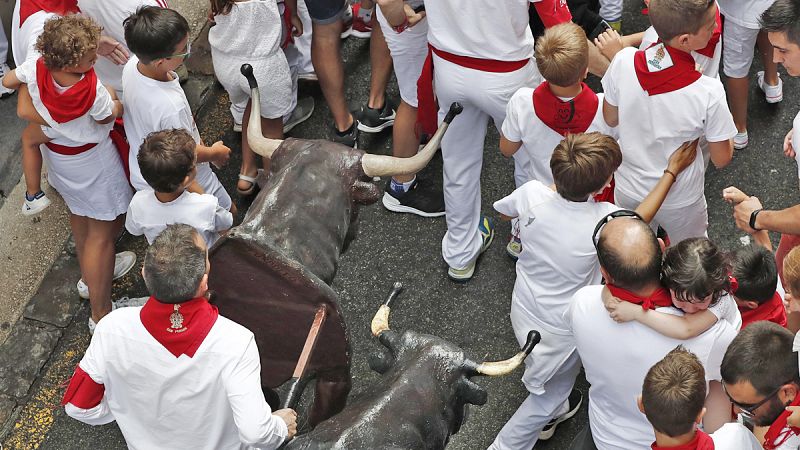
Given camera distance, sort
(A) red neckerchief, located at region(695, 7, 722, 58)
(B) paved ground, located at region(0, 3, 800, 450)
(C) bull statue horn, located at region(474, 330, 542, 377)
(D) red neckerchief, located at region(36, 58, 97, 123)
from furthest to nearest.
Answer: (B) paved ground, located at region(0, 3, 800, 450) < (D) red neckerchief, located at region(36, 58, 97, 123) < (A) red neckerchief, located at region(695, 7, 722, 58) < (C) bull statue horn, located at region(474, 330, 542, 377)

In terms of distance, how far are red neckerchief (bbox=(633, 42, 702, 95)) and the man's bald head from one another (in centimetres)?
90

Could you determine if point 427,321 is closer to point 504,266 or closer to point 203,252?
point 504,266

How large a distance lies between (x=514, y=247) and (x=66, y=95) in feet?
8.24

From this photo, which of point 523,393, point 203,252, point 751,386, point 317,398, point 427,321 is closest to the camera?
point 751,386

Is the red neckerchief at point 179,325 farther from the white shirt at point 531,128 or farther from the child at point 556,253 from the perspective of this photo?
the white shirt at point 531,128

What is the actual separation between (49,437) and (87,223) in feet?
3.83

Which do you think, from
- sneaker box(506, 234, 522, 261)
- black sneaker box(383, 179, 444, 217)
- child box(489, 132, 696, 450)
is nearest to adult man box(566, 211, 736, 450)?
child box(489, 132, 696, 450)

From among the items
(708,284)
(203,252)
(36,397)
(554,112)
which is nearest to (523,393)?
(554,112)

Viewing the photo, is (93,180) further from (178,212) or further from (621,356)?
(621,356)

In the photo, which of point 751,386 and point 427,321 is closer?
point 751,386

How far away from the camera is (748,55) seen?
597cm

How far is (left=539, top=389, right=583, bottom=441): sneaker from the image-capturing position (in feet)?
17.0

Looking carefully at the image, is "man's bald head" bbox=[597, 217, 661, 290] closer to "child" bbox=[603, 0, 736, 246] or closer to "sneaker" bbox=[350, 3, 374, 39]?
"child" bbox=[603, 0, 736, 246]

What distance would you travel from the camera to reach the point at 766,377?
3488 mm
